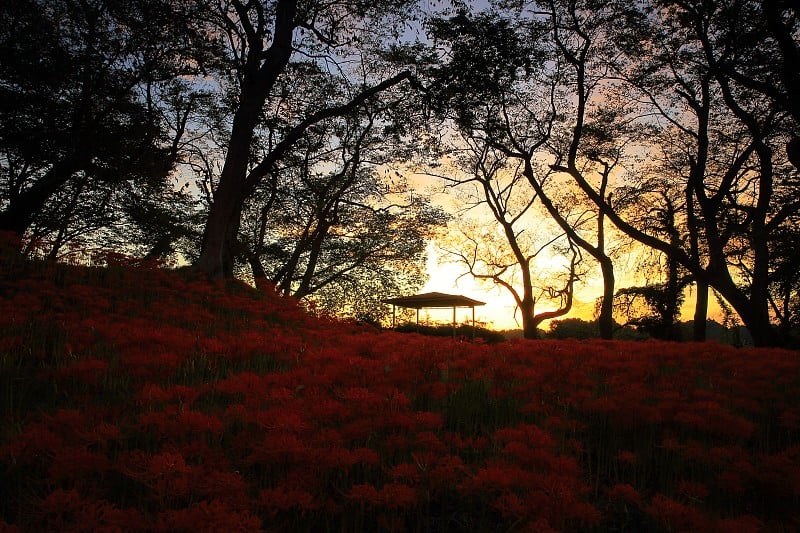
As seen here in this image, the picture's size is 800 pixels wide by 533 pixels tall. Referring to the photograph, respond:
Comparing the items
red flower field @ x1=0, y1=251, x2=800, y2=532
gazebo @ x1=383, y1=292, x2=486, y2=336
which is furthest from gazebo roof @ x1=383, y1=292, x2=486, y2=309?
red flower field @ x1=0, y1=251, x2=800, y2=532

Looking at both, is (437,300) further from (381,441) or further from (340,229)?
(381,441)

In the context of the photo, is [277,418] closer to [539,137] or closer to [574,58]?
[574,58]

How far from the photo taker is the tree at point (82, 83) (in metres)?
15.0

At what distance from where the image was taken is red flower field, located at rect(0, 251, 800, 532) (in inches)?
87.7

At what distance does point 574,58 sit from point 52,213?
21140 millimetres

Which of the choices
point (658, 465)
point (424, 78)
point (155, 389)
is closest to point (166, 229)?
point (424, 78)

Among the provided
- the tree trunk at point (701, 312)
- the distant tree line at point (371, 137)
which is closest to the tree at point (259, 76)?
the distant tree line at point (371, 137)

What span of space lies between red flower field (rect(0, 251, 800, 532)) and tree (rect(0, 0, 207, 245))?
11.5 metres

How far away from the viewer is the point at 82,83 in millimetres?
16688

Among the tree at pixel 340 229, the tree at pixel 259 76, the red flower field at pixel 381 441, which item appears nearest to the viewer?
the red flower field at pixel 381 441

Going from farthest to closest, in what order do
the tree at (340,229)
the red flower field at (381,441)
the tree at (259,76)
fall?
the tree at (340,229)
the tree at (259,76)
the red flower field at (381,441)

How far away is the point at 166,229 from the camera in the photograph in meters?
22.4

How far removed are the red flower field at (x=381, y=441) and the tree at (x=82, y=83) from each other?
11.5 meters

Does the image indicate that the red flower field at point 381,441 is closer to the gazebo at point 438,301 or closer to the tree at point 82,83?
the tree at point 82,83
